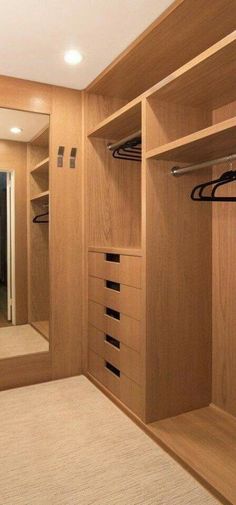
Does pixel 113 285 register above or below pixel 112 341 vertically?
above

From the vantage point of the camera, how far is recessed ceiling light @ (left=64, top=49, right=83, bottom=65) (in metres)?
2.11

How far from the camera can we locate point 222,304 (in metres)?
2.13

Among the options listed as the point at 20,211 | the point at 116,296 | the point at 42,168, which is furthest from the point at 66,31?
the point at 116,296

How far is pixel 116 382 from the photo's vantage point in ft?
7.54

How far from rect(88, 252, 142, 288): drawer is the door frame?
1.85 ft

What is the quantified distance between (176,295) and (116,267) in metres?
0.44

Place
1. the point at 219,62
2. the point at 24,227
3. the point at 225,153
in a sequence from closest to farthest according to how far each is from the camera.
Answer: the point at 219,62
the point at 225,153
the point at 24,227

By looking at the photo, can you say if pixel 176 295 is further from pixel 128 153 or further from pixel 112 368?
pixel 128 153

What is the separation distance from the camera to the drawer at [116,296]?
2.06 m

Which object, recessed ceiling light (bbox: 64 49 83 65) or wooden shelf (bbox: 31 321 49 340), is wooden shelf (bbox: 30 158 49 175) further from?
wooden shelf (bbox: 31 321 49 340)

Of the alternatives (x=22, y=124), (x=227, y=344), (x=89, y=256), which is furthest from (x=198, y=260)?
(x=22, y=124)

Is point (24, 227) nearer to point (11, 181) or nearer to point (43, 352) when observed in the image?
point (11, 181)

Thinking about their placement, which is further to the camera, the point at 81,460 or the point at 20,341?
the point at 20,341

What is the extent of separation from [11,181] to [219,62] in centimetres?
156
